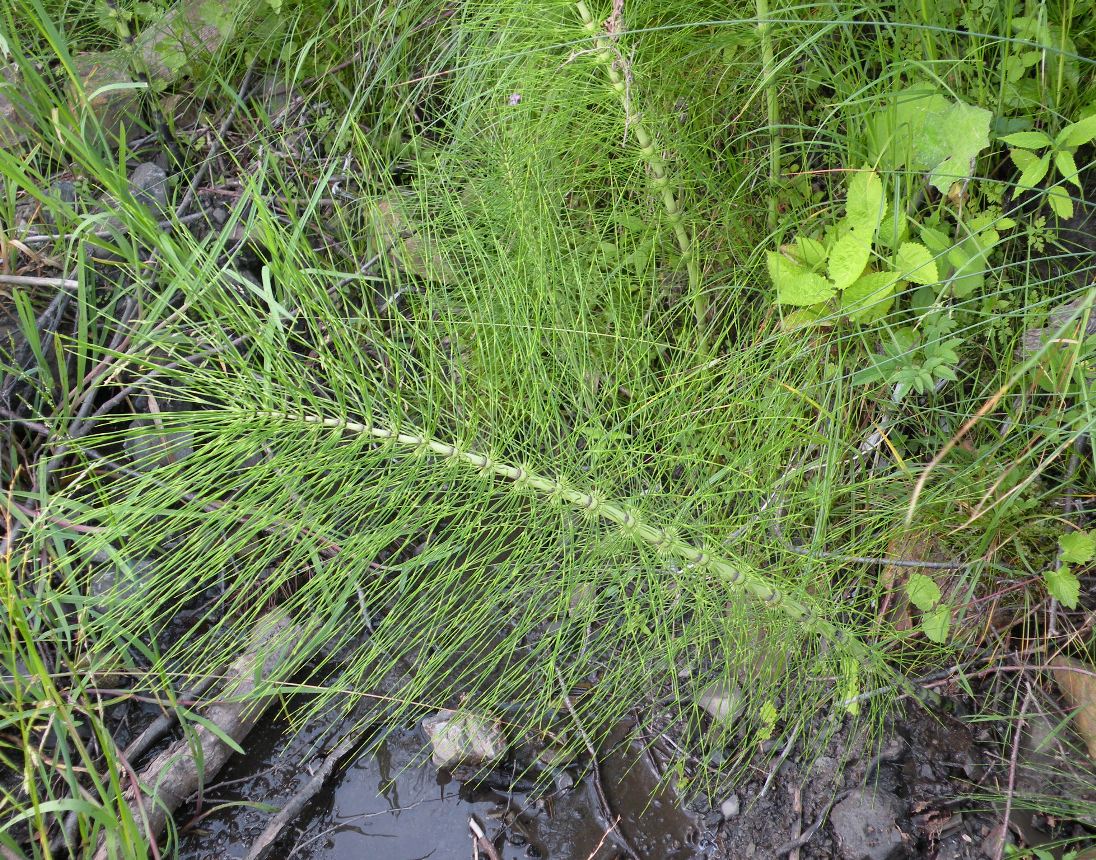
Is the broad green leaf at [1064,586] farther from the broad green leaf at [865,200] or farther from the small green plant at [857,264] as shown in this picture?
the broad green leaf at [865,200]

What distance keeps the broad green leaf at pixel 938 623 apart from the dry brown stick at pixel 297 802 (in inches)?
48.8

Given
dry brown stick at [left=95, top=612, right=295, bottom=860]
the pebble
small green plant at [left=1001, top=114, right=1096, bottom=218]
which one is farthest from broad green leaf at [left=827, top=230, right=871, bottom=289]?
dry brown stick at [left=95, top=612, right=295, bottom=860]

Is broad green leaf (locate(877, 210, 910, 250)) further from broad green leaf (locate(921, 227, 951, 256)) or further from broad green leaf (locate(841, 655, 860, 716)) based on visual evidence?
broad green leaf (locate(841, 655, 860, 716))

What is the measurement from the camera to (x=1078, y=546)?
157cm

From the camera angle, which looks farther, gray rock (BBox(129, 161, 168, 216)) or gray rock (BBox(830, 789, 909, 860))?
gray rock (BBox(129, 161, 168, 216))

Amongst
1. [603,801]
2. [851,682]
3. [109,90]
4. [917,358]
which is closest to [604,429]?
[917,358]

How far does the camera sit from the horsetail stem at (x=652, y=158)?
160 cm

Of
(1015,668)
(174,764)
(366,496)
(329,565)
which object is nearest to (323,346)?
(366,496)

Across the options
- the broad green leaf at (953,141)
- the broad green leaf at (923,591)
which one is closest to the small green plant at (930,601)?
the broad green leaf at (923,591)

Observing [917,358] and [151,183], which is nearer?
[917,358]

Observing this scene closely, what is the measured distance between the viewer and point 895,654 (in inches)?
68.9

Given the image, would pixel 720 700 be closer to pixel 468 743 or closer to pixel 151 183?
pixel 468 743

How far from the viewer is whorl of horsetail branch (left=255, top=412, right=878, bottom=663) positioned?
143 cm

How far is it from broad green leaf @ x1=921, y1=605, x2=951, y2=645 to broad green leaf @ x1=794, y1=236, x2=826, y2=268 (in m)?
0.73
